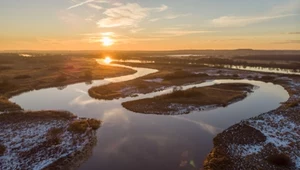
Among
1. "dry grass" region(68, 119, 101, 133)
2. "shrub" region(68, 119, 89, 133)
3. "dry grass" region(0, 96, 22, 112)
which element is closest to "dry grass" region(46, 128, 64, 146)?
"shrub" region(68, 119, 89, 133)

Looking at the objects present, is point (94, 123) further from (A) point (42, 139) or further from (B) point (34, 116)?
(B) point (34, 116)

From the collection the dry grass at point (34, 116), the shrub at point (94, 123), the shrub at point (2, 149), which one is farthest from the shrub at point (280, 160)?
the dry grass at point (34, 116)

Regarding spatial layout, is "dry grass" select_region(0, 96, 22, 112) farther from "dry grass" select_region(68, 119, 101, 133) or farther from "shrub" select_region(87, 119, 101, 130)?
"shrub" select_region(87, 119, 101, 130)

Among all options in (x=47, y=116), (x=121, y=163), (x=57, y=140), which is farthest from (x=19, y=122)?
(x=121, y=163)

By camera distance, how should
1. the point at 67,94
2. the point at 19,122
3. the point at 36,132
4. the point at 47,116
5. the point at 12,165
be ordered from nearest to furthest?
the point at 12,165 < the point at 36,132 < the point at 19,122 < the point at 47,116 < the point at 67,94

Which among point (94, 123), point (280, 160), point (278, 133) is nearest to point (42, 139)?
point (94, 123)

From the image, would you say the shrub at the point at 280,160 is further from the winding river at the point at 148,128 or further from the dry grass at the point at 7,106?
the dry grass at the point at 7,106

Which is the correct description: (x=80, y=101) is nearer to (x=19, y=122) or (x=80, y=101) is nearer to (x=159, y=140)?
(x=19, y=122)
